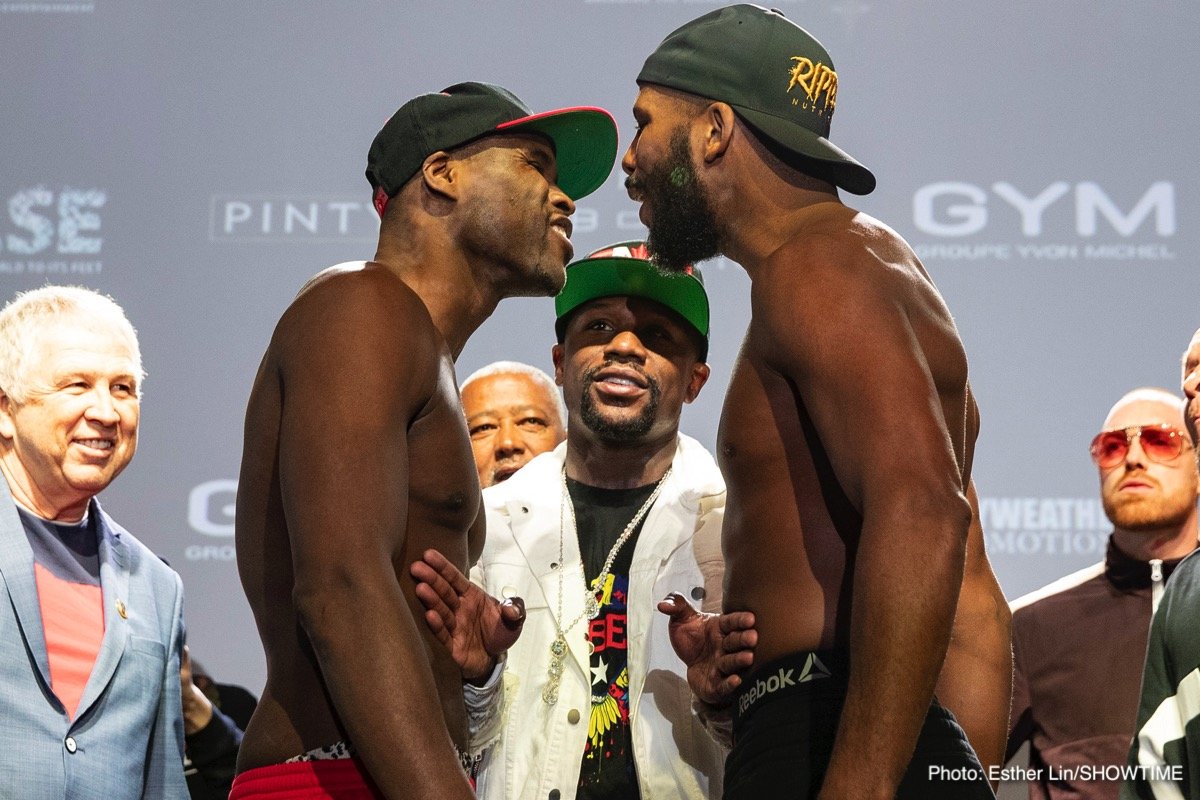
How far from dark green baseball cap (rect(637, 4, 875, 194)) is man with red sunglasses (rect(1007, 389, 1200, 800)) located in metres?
1.71

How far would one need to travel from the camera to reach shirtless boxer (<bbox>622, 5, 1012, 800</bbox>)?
1.70m

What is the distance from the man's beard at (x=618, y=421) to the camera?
306 cm

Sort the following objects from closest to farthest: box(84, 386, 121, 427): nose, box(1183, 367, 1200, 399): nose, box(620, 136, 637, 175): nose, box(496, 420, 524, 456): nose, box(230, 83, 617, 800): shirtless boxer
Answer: box(230, 83, 617, 800): shirtless boxer → box(620, 136, 637, 175): nose → box(1183, 367, 1200, 399): nose → box(84, 386, 121, 427): nose → box(496, 420, 524, 456): nose

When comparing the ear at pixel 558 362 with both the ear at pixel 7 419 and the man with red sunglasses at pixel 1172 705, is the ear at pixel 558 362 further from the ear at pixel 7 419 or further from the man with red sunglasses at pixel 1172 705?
the man with red sunglasses at pixel 1172 705

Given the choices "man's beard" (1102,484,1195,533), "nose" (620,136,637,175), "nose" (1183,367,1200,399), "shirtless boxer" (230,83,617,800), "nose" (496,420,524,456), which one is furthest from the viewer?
"nose" (496,420,524,456)

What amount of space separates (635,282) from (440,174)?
886 millimetres

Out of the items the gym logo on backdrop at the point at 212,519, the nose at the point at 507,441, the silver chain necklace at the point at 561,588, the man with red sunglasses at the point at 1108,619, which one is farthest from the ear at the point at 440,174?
the gym logo on backdrop at the point at 212,519

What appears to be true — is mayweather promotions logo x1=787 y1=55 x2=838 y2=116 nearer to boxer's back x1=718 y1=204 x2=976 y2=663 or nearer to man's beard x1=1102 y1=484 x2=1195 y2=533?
boxer's back x1=718 y1=204 x2=976 y2=663

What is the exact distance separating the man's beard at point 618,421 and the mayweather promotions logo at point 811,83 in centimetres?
100

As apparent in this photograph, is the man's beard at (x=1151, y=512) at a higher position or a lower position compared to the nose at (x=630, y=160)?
lower

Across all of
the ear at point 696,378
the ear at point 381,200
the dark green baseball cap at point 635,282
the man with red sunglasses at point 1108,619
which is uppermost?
the ear at point 381,200

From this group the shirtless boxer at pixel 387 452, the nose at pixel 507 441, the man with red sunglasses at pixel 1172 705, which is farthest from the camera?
the nose at pixel 507 441

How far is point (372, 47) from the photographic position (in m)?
4.85

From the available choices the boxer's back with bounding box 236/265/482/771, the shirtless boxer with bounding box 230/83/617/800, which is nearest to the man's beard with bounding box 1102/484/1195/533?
the shirtless boxer with bounding box 230/83/617/800
